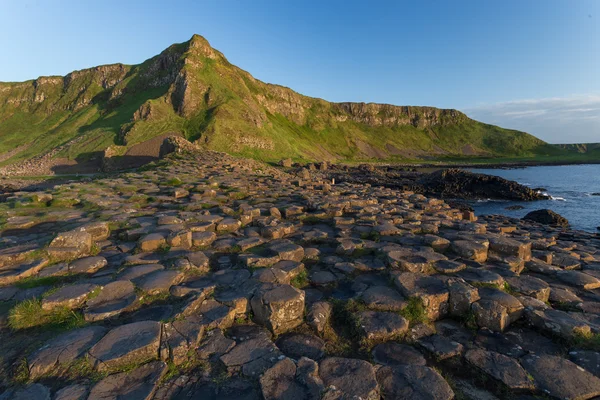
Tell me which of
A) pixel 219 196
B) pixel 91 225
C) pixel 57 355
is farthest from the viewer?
pixel 219 196

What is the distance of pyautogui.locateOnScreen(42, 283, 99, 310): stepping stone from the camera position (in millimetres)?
3262

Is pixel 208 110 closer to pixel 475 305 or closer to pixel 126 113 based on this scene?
pixel 126 113

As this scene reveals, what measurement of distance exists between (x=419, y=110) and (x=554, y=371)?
537 feet

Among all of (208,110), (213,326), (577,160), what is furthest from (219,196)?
(577,160)

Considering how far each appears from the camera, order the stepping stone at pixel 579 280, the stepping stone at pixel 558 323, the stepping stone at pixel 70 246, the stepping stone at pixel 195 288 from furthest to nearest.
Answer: the stepping stone at pixel 70 246, the stepping stone at pixel 579 280, the stepping stone at pixel 195 288, the stepping stone at pixel 558 323

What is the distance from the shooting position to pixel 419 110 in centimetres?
14650

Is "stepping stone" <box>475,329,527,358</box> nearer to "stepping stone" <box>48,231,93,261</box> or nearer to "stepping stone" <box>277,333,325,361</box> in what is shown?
"stepping stone" <box>277,333,325,361</box>

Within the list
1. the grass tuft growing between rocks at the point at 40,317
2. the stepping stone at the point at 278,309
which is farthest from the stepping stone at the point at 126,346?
the stepping stone at the point at 278,309

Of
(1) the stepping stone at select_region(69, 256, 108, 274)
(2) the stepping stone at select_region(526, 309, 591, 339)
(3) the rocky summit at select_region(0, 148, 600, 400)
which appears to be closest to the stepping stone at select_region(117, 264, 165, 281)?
(3) the rocky summit at select_region(0, 148, 600, 400)

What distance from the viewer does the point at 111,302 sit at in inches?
134

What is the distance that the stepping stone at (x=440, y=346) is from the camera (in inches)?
112

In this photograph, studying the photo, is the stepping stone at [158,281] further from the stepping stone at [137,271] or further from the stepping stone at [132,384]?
the stepping stone at [132,384]

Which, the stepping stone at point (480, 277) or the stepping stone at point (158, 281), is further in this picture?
the stepping stone at point (480, 277)

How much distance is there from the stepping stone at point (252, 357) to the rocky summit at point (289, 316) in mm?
14
